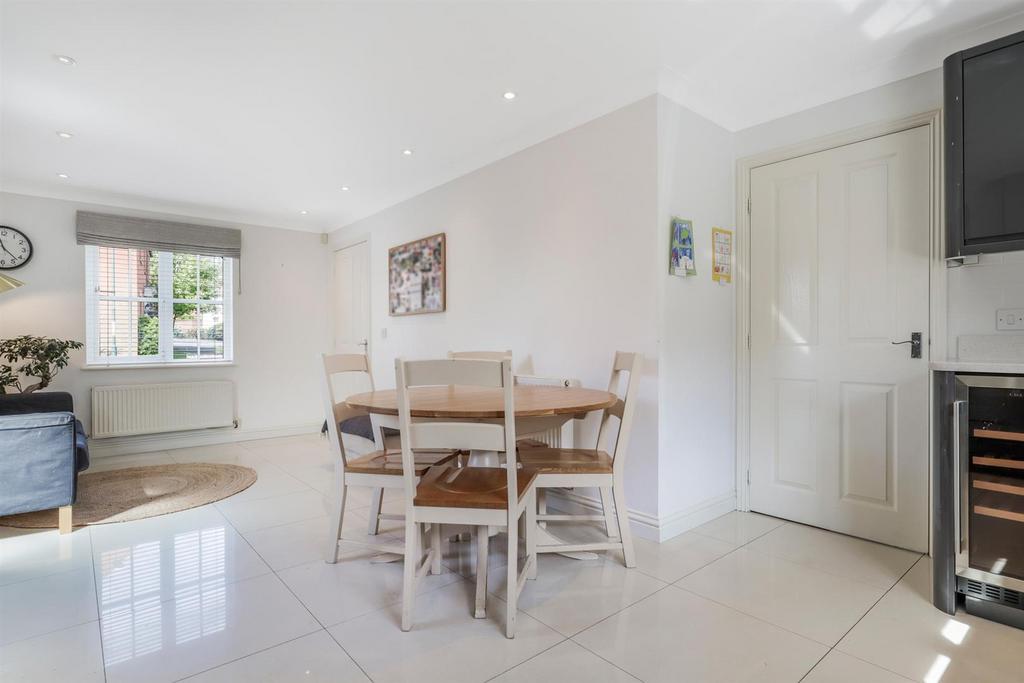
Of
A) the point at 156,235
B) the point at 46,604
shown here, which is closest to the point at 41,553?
the point at 46,604

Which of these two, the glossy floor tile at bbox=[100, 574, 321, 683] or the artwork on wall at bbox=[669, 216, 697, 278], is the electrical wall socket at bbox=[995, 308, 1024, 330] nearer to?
the artwork on wall at bbox=[669, 216, 697, 278]

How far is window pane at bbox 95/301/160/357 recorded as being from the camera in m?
4.80

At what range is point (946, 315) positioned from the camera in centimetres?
238

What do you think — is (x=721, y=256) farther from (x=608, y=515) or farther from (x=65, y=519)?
(x=65, y=519)

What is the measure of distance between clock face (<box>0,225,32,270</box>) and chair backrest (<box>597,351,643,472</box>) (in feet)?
16.8

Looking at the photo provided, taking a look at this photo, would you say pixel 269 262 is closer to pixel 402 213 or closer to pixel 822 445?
pixel 402 213

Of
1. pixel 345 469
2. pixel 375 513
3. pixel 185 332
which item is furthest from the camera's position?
pixel 185 332

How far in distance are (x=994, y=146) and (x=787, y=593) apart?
2027 millimetres

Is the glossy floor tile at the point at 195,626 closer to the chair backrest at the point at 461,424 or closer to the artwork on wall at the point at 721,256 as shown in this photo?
the chair backrest at the point at 461,424

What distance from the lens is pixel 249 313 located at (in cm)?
552

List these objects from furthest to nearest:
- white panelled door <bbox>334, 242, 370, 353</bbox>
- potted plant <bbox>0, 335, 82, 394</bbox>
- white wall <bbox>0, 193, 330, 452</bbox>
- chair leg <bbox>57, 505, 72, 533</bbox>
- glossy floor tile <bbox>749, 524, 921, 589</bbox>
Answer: white panelled door <bbox>334, 242, 370, 353</bbox>
white wall <bbox>0, 193, 330, 452</bbox>
potted plant <bbox>0, 335, 82, 394</bbox>
chair leg <bbox>57, 505, 72, 533</bbox>
glossy floor tile <bbox>749, 524, 921, 589</bbox>

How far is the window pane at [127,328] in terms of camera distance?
4.80 metres

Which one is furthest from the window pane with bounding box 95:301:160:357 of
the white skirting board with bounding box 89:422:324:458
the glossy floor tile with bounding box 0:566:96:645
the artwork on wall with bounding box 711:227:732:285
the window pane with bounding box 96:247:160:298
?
the artwork on wall with bounding box 711:227:732:285

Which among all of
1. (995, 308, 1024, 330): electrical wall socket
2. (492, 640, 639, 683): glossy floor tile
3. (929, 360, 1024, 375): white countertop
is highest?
(995, 308, 1024, 330): electrical wall socket
